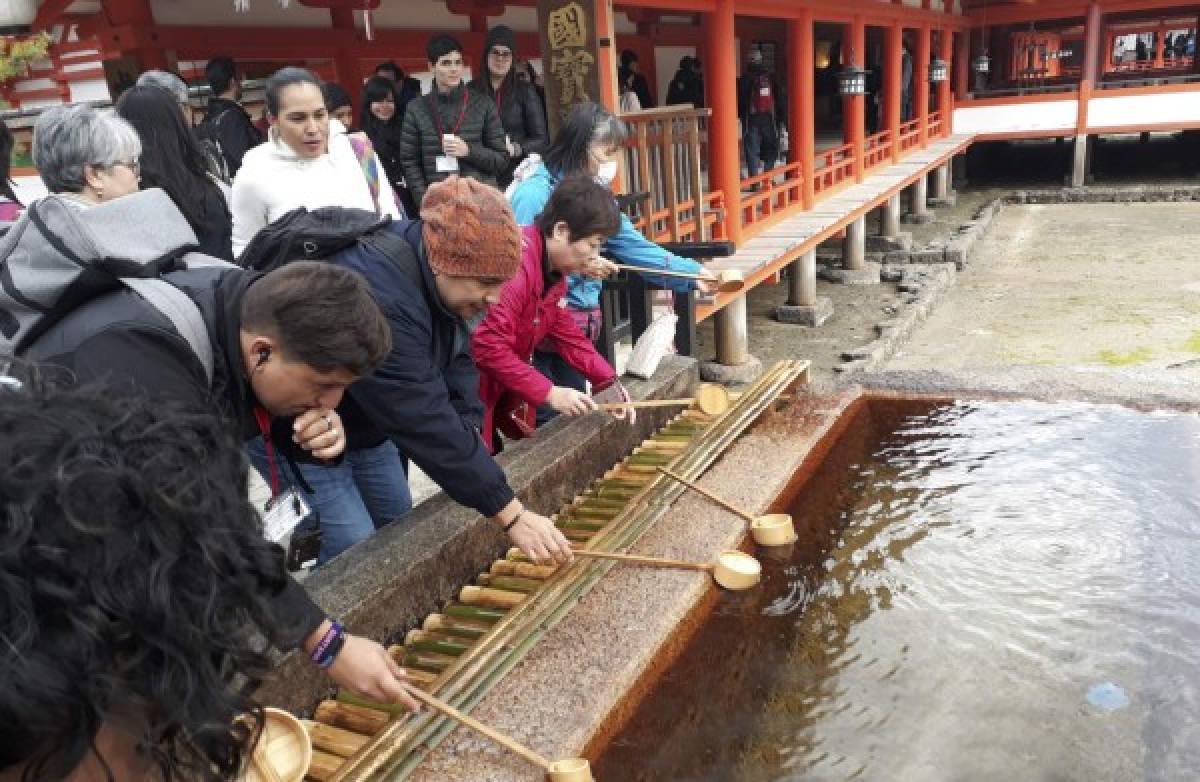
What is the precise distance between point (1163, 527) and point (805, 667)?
1.39 m

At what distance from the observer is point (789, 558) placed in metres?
2.85

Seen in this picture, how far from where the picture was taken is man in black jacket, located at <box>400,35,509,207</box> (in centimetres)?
514

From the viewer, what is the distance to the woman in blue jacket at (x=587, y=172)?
→ 3.67 meters

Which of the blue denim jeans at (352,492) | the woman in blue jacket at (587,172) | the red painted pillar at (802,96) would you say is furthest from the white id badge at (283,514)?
the red painted pillar at (802,96)

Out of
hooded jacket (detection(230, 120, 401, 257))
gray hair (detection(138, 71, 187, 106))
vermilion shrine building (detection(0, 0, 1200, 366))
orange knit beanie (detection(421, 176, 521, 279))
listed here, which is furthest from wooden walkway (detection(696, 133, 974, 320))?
orange knit beanie (detection(421, 176, 521, 279))

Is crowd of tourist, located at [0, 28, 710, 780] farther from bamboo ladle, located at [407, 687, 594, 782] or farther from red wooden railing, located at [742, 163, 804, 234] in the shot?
red wooden railing, located at [742, 163, 804, 234]

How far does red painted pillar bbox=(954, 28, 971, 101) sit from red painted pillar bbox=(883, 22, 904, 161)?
208 inches

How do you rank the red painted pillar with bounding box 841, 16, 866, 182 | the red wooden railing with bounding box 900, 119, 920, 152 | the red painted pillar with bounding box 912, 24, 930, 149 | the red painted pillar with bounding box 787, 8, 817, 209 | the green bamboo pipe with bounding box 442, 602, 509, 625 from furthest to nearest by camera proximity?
the red painted pillar with bounding box 912, 24, 930, 149
the red wooden railing with bounding box 900, 119, 920, 152
the red painted pillar with bounding box 841, 16, 866, 182
the red painted pillar with bounding box 787, 8, 817, 209
the green bamboo pipe with bounding box 442, 602, 509, 625

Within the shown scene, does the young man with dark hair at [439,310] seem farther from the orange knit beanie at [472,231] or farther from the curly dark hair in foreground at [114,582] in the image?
the curly dark hair in foreground at [114,582]

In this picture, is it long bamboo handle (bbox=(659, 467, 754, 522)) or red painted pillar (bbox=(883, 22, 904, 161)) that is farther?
red painted pillar (bbox=(883, 22, 904, 161))

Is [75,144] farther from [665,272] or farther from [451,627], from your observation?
[665,272]

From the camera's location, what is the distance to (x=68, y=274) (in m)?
1.53

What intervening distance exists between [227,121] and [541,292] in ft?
8.22

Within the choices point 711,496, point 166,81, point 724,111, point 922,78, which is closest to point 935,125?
point 922,78
